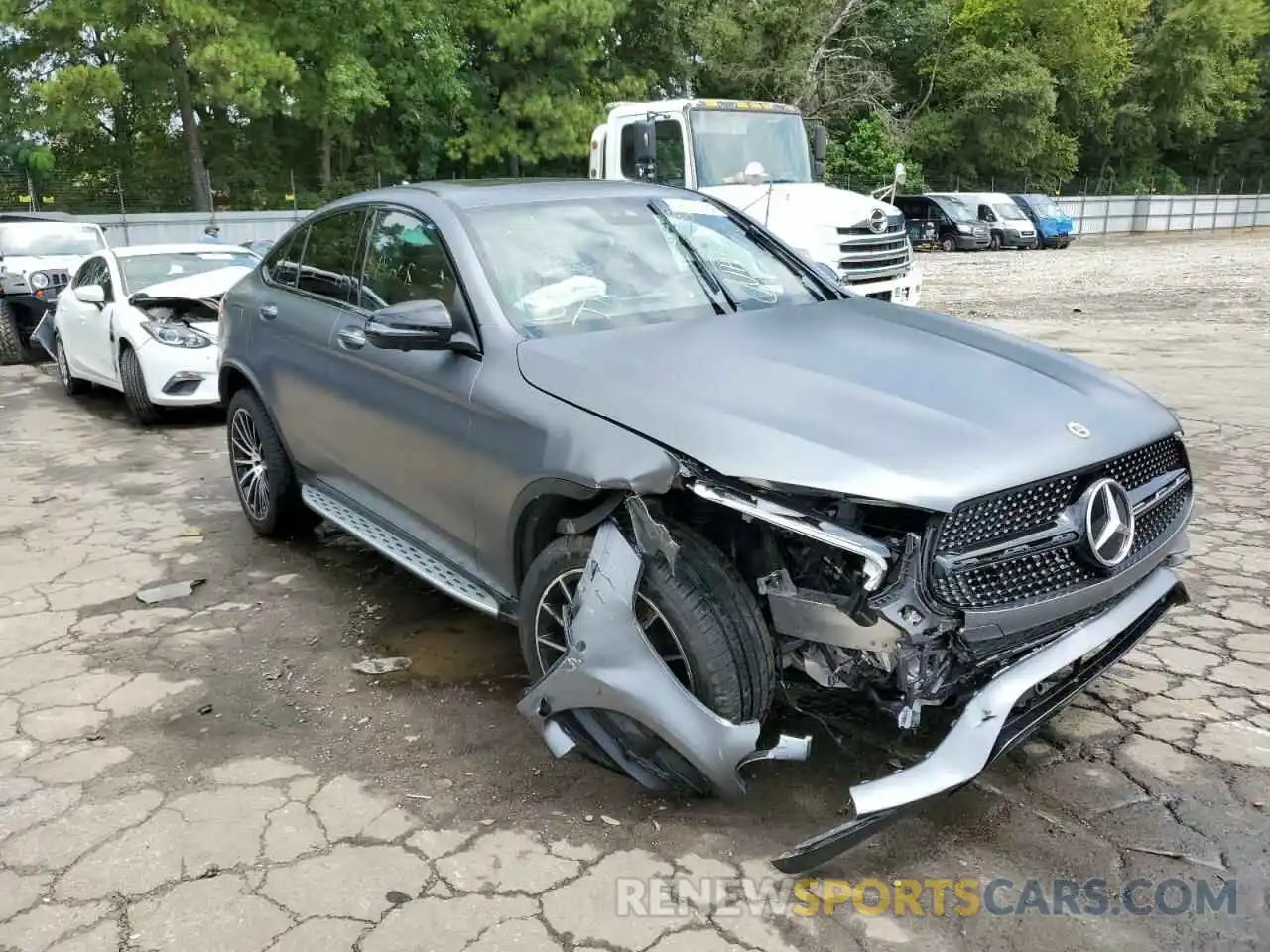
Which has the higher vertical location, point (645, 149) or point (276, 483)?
point (645, 149)

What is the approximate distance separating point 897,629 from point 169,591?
11.7 feet

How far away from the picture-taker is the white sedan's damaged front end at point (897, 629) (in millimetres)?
2500

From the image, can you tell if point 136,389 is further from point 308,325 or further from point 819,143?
point 819,143

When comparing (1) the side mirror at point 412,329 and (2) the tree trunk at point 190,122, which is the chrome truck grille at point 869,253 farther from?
(2) the tree trunk at point 190,122

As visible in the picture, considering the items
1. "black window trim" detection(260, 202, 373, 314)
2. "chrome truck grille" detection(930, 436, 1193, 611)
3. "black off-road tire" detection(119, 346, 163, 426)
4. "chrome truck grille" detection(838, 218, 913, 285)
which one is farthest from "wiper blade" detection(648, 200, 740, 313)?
"chrome truck grille" detection(838, 218, 913, 285)

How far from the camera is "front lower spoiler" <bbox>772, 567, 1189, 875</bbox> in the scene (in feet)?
8.08

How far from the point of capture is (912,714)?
8.55 feet

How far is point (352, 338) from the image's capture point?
4121 mm

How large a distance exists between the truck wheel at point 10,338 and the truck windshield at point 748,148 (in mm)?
7877

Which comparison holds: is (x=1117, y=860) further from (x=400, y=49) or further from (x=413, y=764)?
(x=400, y=49)

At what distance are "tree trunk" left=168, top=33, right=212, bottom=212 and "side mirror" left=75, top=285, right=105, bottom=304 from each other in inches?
668

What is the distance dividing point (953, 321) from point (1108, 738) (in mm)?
1541

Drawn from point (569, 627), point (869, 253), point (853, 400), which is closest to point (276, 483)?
point (569, 627)

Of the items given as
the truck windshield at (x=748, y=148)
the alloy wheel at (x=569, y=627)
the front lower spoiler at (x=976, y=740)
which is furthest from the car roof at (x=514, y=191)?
the truck windshield at (x=748, y=148)
